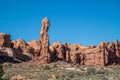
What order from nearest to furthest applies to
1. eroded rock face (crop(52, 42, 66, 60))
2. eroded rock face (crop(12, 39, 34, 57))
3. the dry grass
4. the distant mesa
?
1. the dry grass
2. the distant mesa
3. eroded rock face (crop(52, 42, 66, 60))
4. eroded rock face (crop(12, 39, 34, 57))

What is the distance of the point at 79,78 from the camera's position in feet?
279

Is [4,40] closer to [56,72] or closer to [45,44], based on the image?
[45,44]

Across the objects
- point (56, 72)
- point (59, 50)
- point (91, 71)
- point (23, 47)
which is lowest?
point (56, 72)

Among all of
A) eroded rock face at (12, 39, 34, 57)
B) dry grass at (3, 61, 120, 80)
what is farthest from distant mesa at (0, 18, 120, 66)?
eroded rock face at (12, 39, 34, 57)

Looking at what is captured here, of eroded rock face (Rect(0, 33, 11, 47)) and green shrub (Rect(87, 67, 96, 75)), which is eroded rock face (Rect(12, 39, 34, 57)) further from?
green shrub (Rect(87, 67, 96, 75))

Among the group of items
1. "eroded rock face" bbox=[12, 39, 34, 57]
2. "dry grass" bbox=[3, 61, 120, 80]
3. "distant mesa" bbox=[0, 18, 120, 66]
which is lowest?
"dry grass" bbox=[3, 61, 120, 80]

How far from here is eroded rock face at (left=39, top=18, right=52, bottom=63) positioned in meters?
100

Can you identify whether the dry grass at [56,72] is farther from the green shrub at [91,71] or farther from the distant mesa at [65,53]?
the distant mesa at [65,53]

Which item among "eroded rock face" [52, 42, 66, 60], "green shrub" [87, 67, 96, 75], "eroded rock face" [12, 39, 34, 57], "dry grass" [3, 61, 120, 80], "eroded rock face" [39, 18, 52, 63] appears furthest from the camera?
"eroded rock face" [12, 39, 34, 57]

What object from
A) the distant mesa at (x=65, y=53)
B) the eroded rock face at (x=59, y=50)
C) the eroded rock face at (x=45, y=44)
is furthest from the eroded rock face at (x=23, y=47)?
the eroded rock face at (x=45, y=44)

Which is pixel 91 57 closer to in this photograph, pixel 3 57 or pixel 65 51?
pixel 65 51

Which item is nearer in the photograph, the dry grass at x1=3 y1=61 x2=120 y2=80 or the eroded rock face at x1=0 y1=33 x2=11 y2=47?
the dry grass at x1=3 y1=61 x2=120 y2=80

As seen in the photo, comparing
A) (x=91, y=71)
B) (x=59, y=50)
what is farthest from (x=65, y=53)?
(x=91, y=71)

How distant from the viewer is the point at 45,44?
10200cm
